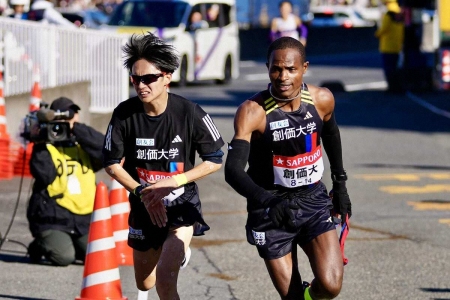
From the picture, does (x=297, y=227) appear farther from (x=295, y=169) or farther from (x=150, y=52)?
(x=150, y=52)

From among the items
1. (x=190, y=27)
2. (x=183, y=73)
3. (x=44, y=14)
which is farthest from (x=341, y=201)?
(x=183, y=73)

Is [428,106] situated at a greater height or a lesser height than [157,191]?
lesser

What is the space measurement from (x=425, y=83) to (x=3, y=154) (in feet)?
47.9

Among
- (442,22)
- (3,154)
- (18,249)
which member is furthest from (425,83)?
(18,249)

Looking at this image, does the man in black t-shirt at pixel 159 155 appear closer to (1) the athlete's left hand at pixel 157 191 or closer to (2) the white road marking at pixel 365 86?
(1) the athlete's left hand at pixel 157 191

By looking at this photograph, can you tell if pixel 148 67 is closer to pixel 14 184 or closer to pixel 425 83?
pixel 14 184

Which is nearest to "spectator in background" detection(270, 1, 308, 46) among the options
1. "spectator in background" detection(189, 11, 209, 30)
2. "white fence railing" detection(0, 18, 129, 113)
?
"spectator in background" detection(189, 11, 209, 30)

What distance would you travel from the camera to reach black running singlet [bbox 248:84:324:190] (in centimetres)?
650

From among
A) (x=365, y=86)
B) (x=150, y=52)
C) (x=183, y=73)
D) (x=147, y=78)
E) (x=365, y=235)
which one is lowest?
(x=365, y=86)

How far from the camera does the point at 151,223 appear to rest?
680 centimetres

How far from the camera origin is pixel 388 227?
36.6 ft

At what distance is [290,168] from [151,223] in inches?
35.5

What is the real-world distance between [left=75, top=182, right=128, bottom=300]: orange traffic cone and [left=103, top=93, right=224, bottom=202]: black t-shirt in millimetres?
1139

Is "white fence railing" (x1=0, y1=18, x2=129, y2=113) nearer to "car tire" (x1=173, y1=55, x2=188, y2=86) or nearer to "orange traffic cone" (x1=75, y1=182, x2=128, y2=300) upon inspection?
"orange traffic cone" (x1=75, y1=182, x2=128, y2=300)
